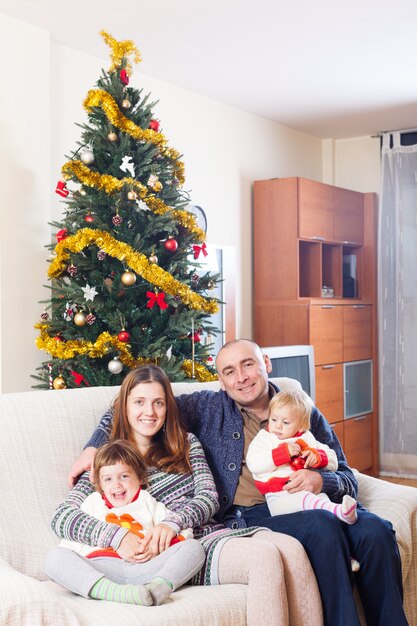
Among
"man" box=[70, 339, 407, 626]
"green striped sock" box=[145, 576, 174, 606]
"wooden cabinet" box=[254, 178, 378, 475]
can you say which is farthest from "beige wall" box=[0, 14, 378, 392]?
"green striped sock" box=[145, 576, 174, 606]

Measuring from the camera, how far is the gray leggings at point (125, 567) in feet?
7.13

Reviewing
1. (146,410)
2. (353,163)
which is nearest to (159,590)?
(146,410)

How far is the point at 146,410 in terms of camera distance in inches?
102

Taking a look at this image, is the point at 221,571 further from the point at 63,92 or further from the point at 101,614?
the point at 63,92

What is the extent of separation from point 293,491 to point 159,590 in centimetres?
64

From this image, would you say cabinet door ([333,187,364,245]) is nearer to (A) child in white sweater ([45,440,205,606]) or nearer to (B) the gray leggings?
(A) child in white sweater ([45,440,205,606])

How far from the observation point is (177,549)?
2270 millimetres

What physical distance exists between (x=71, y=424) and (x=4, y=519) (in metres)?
0.37

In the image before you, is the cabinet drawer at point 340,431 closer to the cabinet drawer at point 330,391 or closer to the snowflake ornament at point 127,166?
the cabinet drawer at point 330,391

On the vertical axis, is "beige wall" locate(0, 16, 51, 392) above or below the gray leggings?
above

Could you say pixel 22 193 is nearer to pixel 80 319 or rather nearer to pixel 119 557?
pixel 80 319

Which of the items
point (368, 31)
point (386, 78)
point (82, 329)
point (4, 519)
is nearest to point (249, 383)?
point (4, 519)

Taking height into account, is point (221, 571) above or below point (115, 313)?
below

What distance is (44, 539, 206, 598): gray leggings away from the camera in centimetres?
217
